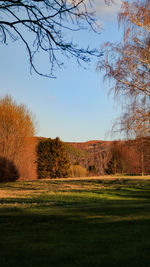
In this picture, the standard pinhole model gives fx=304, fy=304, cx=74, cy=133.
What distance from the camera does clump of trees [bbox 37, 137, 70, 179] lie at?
22641 mm

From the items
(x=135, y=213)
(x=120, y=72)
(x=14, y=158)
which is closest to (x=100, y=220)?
(x=135, y=213)

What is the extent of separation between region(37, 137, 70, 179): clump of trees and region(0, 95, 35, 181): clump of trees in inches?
56.3

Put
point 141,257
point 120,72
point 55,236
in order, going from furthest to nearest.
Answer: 1. point 120,72
2. point 55,236
3. point 141,257

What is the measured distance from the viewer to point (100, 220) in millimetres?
5527

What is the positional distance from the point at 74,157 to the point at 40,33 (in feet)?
68.5

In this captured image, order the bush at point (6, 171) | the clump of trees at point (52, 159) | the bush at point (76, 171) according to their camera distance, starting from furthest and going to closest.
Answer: the bush at point (76, 171)
the clump of trees at point (52, 159)
the bush at point (6, 171)

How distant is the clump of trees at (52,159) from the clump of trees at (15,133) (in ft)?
4.69

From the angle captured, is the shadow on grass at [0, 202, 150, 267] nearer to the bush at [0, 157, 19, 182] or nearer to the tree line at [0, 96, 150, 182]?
the bush at [0, 157, 19, 182]

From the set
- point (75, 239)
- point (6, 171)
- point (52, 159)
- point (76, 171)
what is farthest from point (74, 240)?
point (76, 171)

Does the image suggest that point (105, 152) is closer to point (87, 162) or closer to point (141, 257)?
point (87, 162)

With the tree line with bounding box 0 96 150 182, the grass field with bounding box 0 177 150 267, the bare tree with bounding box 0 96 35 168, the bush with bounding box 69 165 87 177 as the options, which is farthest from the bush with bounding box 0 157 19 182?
the grass field with bounding box 0 177 150 267

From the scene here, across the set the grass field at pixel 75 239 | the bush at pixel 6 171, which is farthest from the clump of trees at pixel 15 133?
the grass field at pixel 75 239

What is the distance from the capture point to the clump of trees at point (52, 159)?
22.6m

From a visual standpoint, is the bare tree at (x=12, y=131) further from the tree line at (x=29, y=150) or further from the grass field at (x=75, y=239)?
the grass field at (x=75, y=239)
